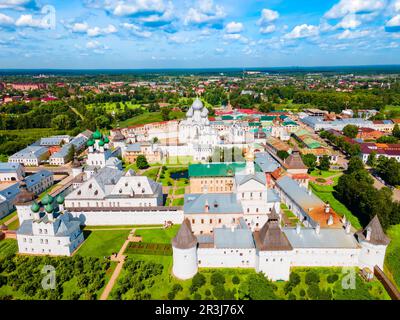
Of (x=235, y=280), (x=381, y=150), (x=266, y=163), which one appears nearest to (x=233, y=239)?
(x=235, y=280)

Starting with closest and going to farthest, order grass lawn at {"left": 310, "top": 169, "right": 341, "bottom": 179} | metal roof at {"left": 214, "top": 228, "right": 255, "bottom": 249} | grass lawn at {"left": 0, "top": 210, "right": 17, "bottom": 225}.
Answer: metal roof at {"left": 214, "top": 228, "right": 255, "bottom": 249}, grass lawn at {"left": 0, "top": 210, "right": 17, "bottom": 225}, grass lawn at {"left": 310, "top": 169, "right": 341, "bottom": 179}

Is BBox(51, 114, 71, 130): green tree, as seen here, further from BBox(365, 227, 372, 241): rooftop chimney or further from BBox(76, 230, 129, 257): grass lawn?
BBox(365, 227, 372, 241): rooftop chimney

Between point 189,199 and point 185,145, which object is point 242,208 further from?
point 185,145

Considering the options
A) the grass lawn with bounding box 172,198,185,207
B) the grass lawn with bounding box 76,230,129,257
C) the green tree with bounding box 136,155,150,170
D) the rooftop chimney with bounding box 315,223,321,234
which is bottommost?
the grass lawn with bounding box 76,230,129,257

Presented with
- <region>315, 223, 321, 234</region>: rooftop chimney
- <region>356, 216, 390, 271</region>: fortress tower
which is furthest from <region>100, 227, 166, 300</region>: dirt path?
<region>356, 216, 390, 271</region>: fortress tower

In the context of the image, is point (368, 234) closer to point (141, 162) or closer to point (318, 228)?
point (318, 228)

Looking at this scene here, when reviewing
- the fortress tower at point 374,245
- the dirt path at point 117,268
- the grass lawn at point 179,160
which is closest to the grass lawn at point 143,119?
the grass lawn at point 179,160

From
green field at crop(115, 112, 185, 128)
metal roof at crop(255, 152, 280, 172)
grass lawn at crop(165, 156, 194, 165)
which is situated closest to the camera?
metal roof at crop(255, 152, 280, 172)
